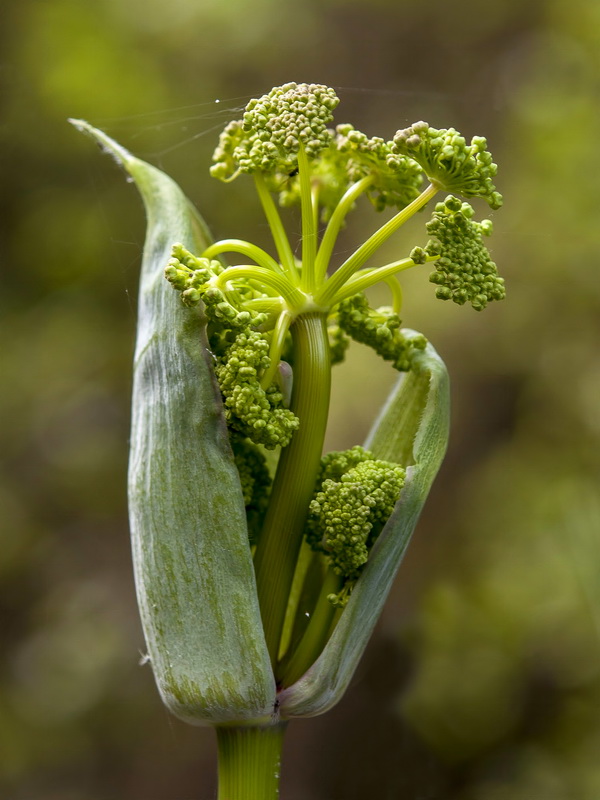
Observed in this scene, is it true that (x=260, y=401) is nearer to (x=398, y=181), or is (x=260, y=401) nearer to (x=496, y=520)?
(x=398, y=181)

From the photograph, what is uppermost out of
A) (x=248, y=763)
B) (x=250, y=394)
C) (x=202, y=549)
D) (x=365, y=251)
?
(x=365, y=251)

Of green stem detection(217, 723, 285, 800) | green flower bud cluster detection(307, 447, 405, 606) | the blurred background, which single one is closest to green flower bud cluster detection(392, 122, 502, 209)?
green flower bud cluster detection(307, 447, 405, 606)

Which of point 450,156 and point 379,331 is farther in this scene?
point 379,331

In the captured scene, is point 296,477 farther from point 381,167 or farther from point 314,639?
point 381,167

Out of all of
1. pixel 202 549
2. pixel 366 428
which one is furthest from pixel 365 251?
pixel 366 428

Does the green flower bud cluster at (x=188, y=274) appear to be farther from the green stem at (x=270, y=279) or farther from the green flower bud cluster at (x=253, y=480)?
the green flower bud cluster at (x=253, y=480)

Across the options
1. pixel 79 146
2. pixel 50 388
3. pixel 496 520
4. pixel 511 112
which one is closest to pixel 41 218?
pixel 79 146
